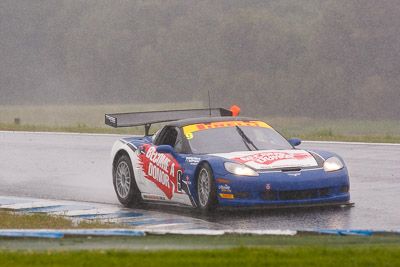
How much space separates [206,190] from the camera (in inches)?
414

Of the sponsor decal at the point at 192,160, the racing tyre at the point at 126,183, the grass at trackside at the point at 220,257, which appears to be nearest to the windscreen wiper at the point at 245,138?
the sponsor decal at the point at 192,160

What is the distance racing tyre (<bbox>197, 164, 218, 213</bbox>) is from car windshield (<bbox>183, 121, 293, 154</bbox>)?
2.06ft

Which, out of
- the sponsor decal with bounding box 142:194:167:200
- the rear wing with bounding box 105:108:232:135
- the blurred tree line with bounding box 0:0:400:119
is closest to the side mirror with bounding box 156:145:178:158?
the sponsor decal with bounding box 142:194:167:200

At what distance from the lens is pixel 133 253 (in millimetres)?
6422

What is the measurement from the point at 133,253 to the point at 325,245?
166 cm

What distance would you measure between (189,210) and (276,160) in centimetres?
154

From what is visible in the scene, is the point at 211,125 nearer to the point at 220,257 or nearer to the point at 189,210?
the point at 189,210

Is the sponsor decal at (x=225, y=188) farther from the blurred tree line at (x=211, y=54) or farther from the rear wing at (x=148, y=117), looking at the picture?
the blurred tree line at (x=211, y=54)

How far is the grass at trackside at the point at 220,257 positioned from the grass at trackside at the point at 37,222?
10.6 ft

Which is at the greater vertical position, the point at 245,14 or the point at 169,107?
the point at 245,14

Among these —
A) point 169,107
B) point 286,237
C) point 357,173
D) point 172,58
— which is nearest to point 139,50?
point 172,58

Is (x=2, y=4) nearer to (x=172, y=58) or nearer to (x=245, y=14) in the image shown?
(x=172, y=58)

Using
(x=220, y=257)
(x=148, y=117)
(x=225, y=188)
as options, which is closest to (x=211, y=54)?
(x=148, y=117)

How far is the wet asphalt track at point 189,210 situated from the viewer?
10078mm
